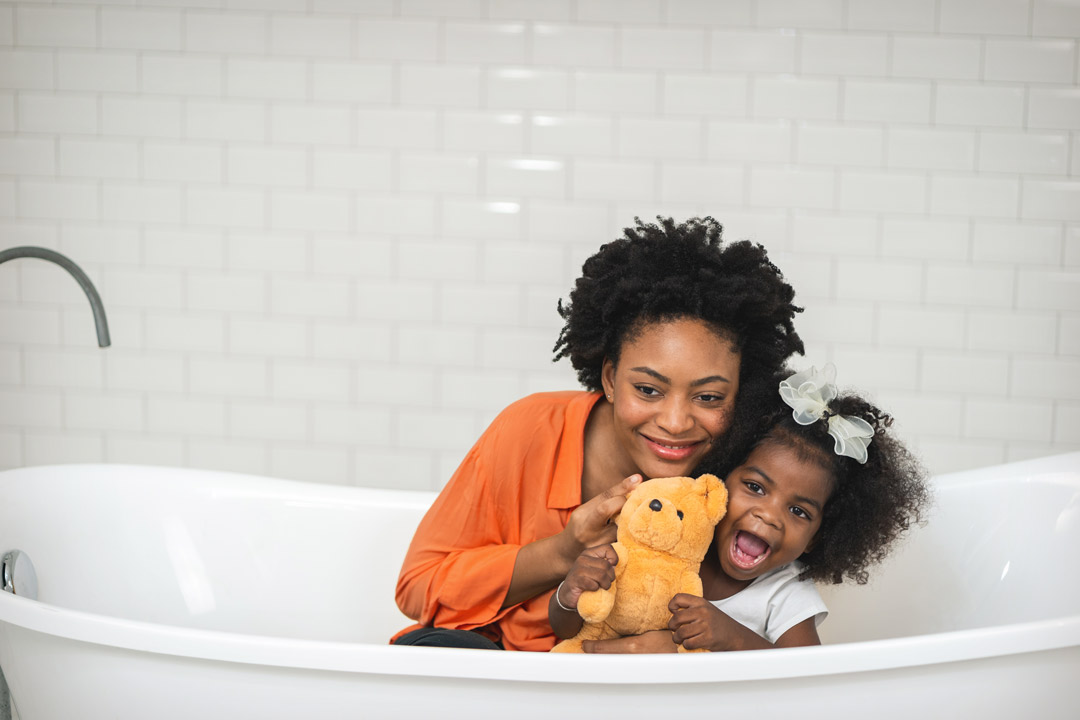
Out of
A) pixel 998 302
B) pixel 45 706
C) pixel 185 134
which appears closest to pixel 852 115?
pixel 998 302

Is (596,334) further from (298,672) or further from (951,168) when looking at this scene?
(951,168)

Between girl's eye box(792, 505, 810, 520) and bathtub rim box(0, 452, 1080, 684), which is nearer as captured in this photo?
bathtub rim box(0, 452, 1080, 684)

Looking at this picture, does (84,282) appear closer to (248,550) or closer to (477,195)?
(248,550)

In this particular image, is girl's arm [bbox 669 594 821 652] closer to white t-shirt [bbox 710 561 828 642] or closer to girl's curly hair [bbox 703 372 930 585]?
white t-shirt [bbox 710 561 828 642]

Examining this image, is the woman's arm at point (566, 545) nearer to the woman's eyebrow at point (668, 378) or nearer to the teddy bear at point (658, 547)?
the teddy bear at point (658, 547)

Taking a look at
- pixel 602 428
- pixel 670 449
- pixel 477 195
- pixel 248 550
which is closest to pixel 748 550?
pixel 670 449

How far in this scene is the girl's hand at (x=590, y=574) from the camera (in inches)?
51.7

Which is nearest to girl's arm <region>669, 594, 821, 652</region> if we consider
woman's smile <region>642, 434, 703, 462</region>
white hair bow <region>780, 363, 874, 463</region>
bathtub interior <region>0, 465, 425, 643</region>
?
woman's smile <region>642, 434, 703, 462</region>

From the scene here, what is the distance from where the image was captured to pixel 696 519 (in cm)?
137

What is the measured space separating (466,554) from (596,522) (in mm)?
260

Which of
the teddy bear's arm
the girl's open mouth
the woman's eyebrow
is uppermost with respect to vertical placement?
the woman's eyebrow

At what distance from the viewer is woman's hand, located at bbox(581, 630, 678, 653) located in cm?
138

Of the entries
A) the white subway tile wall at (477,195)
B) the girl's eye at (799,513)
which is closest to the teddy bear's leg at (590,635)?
the girl's eye at (799,513)

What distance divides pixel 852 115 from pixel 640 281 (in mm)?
1501
